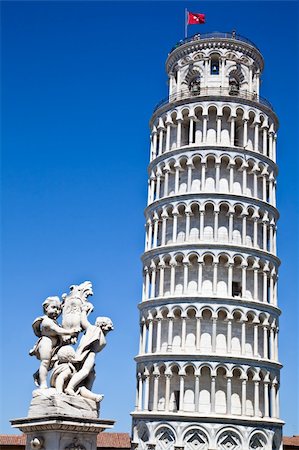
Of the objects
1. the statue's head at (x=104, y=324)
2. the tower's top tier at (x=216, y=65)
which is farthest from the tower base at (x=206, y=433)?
the statue's head at (x=104, y=324)

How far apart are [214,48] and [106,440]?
41.5 meters

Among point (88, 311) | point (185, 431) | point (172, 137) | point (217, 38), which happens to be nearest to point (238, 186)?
point (172, 137)

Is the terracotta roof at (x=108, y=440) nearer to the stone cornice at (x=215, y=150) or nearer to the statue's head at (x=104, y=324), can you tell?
the stone cornice at (x=215, y=150)

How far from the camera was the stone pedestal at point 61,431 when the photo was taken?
1100 centimetres

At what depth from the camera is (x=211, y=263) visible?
57.1 metres

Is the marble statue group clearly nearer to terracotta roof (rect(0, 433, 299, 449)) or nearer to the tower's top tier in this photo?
the tower's top tier

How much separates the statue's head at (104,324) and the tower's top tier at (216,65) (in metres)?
52.3

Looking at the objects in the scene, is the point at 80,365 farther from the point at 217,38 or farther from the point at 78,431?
the point at 217,38

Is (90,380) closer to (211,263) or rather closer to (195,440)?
(195,440)

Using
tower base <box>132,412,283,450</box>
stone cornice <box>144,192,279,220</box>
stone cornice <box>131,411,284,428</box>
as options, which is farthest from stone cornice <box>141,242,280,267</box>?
tower base <box>132,412,283,450</box>

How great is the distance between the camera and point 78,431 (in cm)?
1119

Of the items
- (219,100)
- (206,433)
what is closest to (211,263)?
(206,433)

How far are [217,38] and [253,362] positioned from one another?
96.9ft

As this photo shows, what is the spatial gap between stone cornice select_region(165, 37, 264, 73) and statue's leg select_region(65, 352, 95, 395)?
55.5 meters
